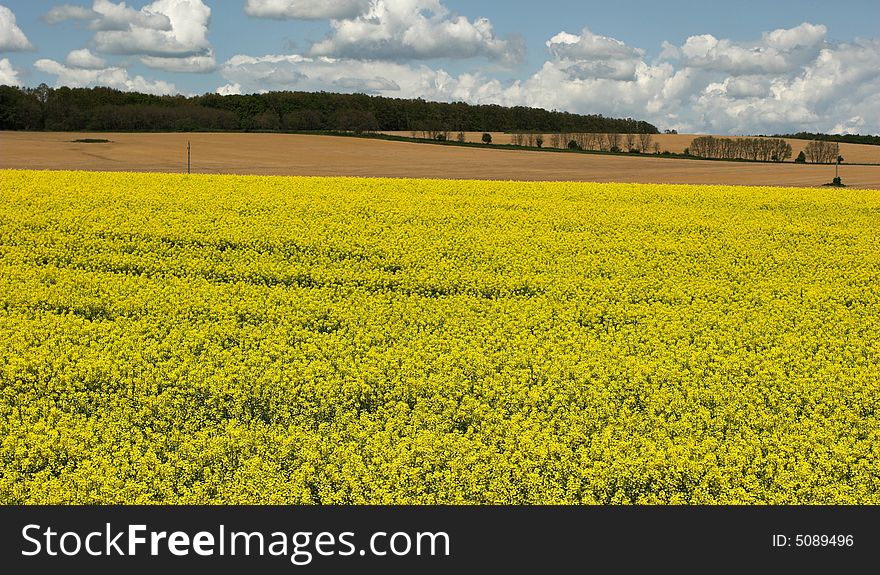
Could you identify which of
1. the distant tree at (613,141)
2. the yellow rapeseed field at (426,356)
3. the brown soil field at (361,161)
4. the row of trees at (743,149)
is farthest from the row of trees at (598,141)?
the yellow rapeseed field at (426,356)

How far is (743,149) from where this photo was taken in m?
71.2

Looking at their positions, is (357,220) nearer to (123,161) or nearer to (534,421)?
(534,421)

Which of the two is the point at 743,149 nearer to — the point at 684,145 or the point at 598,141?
the point at 684,145

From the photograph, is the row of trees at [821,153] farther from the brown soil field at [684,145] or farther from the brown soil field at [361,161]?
the brown soil field at [361,161]

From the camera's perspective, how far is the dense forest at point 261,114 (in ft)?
233

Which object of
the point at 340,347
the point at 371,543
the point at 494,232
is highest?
the point at 494,232

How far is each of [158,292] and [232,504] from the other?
6233mm

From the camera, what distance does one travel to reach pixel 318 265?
1391cm

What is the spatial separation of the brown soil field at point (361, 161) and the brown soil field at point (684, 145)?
30.3ft

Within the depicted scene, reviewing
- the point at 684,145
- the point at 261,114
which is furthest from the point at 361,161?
the point at 684,145

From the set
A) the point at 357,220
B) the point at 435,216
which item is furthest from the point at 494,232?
the point at 357,220

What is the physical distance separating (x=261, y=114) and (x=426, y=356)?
77878 mm

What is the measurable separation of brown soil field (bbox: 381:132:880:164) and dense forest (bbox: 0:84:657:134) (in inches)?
162

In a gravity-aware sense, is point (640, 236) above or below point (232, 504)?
above
